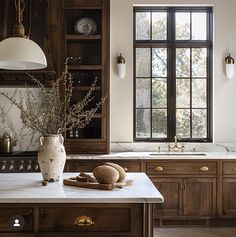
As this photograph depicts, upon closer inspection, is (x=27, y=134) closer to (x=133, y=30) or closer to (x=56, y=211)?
(x=133, y=30)

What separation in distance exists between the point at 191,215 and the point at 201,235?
12.0 inches

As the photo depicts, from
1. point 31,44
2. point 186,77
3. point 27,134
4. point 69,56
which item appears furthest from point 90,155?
point 31,44

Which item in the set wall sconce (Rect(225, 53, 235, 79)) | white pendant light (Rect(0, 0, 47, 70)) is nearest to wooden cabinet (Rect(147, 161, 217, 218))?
wall sconce (Rect(225, 53, 235, 79))

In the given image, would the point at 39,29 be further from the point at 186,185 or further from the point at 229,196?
the point at 229,196

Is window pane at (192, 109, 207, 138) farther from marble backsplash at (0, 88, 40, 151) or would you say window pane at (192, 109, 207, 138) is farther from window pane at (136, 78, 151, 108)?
marble backsplash at (0, 88, 40, 151)

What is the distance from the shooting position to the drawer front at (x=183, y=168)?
456 cm

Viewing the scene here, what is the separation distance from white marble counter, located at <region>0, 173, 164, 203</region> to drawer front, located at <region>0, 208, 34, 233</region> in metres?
0.06

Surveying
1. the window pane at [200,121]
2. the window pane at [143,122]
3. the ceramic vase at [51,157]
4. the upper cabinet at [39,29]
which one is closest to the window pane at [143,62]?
the window pane at [143,122]

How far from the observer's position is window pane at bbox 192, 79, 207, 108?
5.39m

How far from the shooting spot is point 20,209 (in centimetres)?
213

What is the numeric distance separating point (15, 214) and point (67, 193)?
1.02 feet

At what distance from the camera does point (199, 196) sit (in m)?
4.59

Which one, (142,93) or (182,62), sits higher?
(182,62)

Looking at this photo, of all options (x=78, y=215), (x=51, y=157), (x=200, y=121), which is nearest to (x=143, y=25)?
(x=200, y=121)
